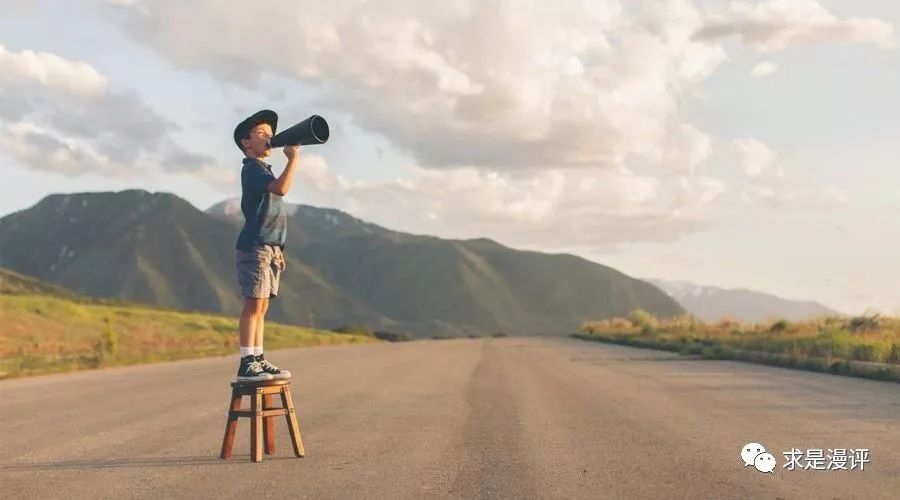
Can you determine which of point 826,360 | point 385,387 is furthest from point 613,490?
point 826,360

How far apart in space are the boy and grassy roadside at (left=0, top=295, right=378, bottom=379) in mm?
16055

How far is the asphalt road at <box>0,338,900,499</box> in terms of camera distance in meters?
6.11

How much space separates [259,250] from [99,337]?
123ft

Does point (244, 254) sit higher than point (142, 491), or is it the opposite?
point (244, 254)

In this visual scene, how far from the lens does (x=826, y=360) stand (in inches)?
766

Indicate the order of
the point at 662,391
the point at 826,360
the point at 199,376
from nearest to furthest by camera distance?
the point at 662,391 < the point at 199,376 < the point at 826,360

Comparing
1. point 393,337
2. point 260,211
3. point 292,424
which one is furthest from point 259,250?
point 393,337

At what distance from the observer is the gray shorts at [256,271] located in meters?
7.30

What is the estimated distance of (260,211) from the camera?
7387 millimetres

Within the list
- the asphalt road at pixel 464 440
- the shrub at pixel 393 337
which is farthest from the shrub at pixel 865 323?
the shrub at pixel 393 337

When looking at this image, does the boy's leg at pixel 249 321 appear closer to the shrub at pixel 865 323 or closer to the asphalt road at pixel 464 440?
the asphalt road at pixel 464 440

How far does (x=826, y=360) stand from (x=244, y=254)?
15783 millimetres

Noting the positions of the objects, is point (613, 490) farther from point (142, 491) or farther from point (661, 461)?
point (142, 491)

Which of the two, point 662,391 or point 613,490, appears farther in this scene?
point 662,391
